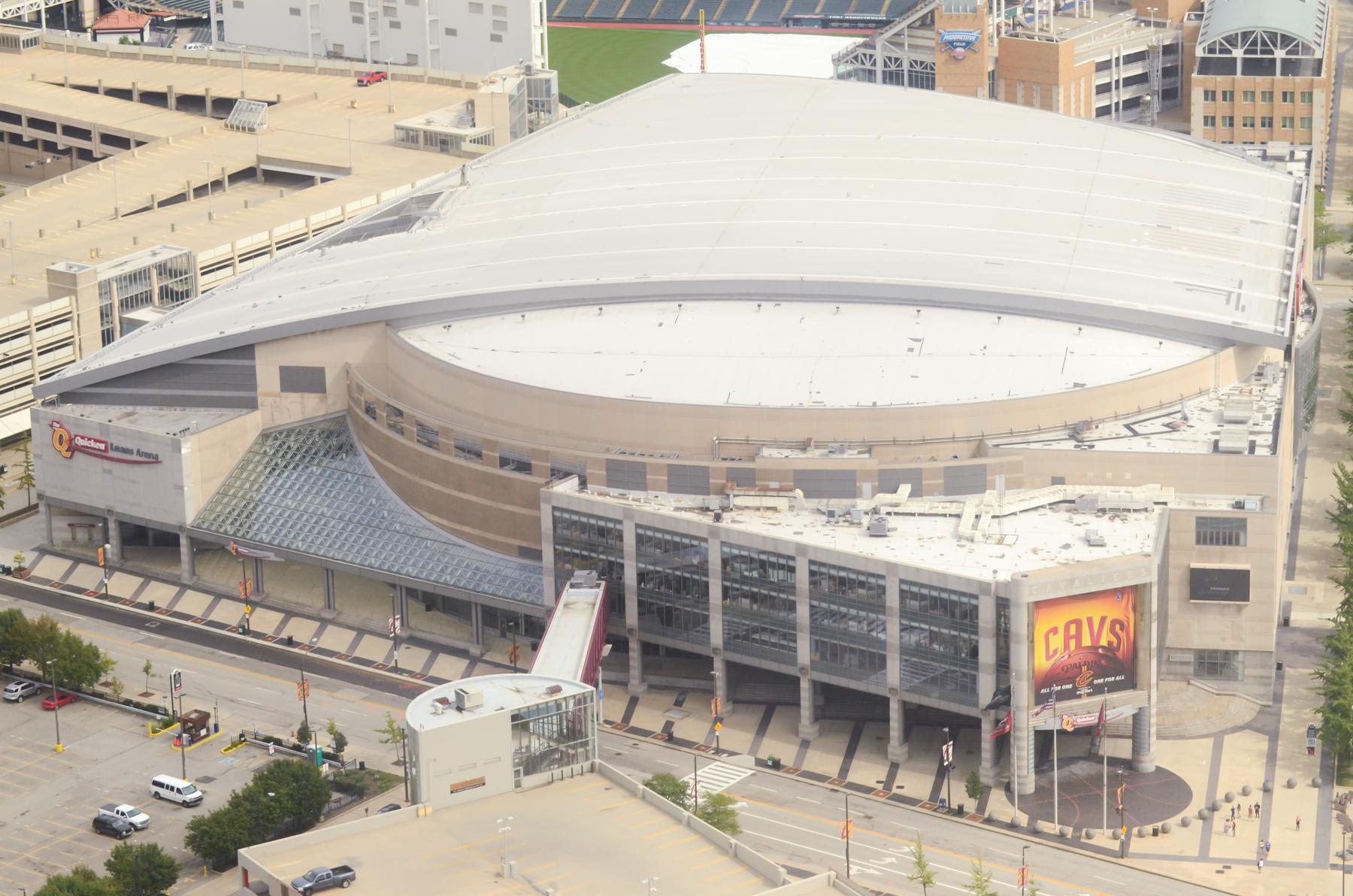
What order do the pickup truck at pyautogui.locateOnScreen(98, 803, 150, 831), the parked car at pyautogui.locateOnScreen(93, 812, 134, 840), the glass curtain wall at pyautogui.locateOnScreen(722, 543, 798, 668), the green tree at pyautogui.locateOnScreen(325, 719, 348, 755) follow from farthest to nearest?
1. the glass curtain wall at pyautogui.locateOnScreen(722, 543, 798, 668)
2. the green tree at pyautogui.locateOnScreen(325, 719, 348, 755)
3. the pickup truck at pyautogui.locateOnScreen(98, 803, 150, 831)
4. the parked car at pyautogui.locateOnScreen(93, 812, 134, 840)

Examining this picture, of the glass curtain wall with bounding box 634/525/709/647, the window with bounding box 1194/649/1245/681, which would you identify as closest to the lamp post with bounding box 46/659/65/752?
the glass curtain wall with bounding box 634/525/709/647

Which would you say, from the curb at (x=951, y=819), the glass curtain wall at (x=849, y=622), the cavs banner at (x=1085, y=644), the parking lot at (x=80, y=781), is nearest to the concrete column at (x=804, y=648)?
the glass curtain wall at (x=849, y=622)

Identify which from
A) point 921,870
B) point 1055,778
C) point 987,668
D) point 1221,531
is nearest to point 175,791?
point 921,870

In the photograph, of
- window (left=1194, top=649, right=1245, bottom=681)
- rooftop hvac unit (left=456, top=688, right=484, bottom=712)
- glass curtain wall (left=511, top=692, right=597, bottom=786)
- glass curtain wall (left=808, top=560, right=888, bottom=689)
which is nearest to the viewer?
rooftop hvac unit (left=456, top=688, right=484, bottom=712)

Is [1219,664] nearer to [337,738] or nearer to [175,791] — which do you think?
[337,738]

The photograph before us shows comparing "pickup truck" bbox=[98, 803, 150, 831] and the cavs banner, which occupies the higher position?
the cavs banner

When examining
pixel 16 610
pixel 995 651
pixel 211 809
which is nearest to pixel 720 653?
pixel 995 651

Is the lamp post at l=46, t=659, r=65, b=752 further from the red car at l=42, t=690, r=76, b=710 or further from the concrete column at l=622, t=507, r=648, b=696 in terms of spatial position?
the concrete column at l=622, t=507, r=648, b=696

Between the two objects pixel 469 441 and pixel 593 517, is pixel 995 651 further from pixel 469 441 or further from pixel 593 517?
pixel 469 441
